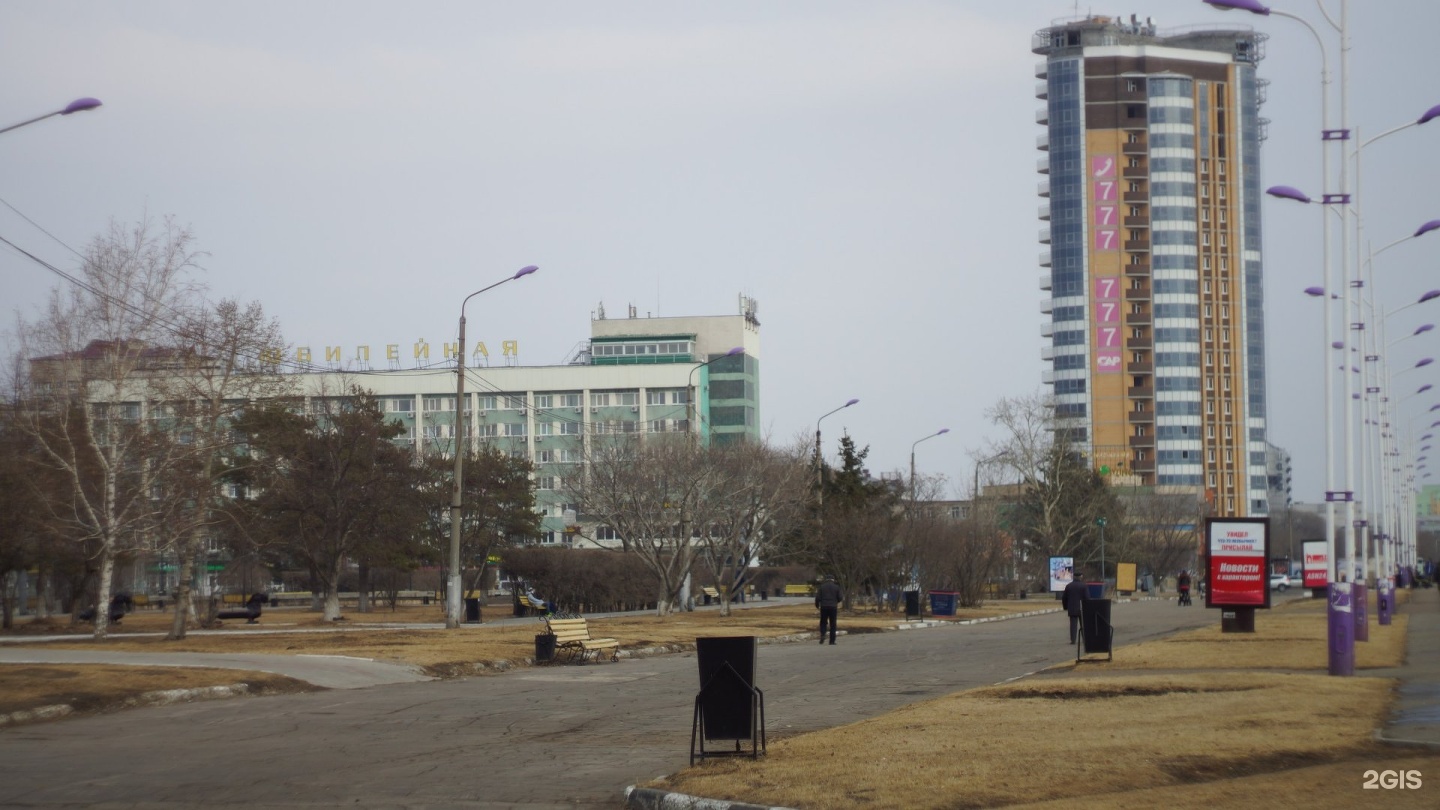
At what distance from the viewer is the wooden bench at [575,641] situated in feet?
95.9

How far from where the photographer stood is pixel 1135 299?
520 feet

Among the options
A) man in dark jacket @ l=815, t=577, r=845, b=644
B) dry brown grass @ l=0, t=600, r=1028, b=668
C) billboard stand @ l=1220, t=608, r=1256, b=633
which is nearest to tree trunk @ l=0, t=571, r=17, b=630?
dry brown grass @ l=0, t=600, r=1028, b=668

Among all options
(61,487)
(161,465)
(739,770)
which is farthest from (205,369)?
(739,770)

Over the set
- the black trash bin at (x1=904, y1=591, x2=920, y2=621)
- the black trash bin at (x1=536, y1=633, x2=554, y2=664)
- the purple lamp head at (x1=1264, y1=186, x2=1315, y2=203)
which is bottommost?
the black trash bin at (x1=904, y1=591, x2=920, y2=621)

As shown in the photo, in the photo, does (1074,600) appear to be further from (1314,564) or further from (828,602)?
(1314,564)

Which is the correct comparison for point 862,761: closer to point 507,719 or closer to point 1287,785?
point 1287,785

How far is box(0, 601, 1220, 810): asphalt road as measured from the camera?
37.5ft

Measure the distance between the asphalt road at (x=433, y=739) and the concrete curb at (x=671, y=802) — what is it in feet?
0.66

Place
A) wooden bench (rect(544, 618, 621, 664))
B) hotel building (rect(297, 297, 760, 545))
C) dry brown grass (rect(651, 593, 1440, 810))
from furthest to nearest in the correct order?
hotel building (rect(297, 297, 760, 545)), wooden bench (rect(544, 618, 621, 664)), dry brown grass (rect(651, 593, 1440, 810))

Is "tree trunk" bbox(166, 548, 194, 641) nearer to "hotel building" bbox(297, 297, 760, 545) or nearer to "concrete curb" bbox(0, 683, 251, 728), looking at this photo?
"concrete curb" bbox(0, 683, 251, 728)

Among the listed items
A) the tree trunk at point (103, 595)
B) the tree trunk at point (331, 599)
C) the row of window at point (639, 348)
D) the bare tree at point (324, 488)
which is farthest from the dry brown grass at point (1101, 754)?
the row of window at point (639, 348)

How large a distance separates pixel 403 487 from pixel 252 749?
46308mm

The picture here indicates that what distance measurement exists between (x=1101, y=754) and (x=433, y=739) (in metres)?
7.52

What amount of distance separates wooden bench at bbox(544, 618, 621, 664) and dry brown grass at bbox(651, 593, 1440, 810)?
1273 centimetres
